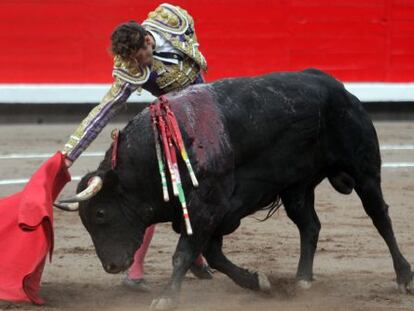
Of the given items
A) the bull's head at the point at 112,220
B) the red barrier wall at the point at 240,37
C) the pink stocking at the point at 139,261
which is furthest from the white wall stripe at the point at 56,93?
the bull's head at the point at 112,220

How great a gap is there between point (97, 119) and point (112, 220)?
0.37 m

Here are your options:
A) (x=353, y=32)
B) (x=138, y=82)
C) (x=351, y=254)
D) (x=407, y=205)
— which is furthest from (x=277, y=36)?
(x=138, y=82)

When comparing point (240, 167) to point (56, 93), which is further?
point (56, 93)

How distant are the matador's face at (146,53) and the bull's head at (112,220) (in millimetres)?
410

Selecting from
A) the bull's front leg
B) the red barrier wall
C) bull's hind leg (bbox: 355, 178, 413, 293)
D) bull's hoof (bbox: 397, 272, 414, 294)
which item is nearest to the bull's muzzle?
the bull's front leg

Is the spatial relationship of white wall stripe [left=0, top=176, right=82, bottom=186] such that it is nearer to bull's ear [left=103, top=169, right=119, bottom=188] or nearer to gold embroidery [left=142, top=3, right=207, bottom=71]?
gold embroidery [left=142, top=3, right=207, bottom=71]

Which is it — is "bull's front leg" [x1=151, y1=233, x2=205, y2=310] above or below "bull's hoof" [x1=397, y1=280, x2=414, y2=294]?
above

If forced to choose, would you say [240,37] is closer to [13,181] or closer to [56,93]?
[56,93]

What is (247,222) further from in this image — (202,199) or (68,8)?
(68,8)

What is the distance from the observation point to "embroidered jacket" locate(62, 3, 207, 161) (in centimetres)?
381

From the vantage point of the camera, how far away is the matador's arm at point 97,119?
3.81 meters

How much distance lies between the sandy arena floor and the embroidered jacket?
56 cm

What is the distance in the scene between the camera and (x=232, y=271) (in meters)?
3.87

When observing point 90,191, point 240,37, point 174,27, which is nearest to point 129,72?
point 174,27
